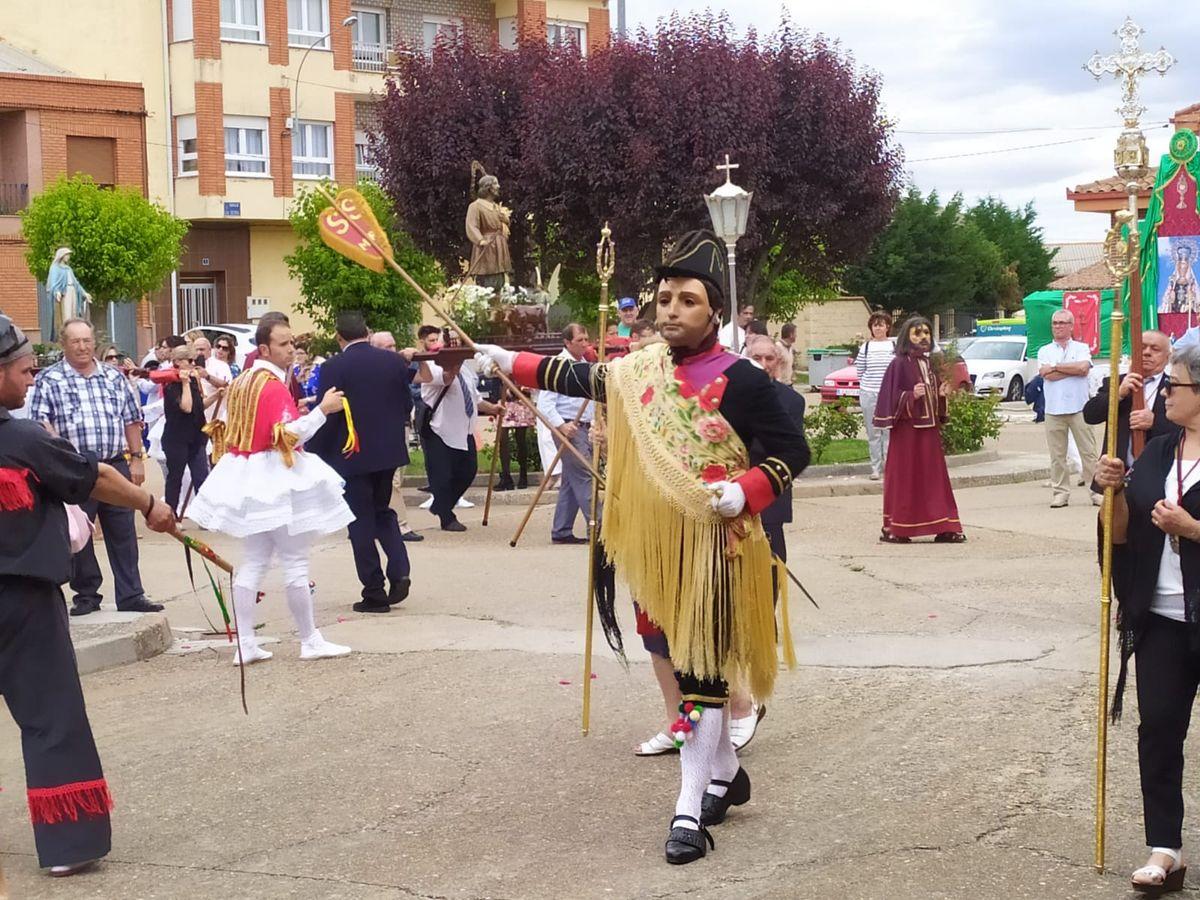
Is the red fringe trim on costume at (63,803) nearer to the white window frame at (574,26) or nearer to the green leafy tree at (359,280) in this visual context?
the green leafy tree at (359,280)

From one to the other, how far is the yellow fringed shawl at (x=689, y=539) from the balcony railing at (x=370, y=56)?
4051 centimetres

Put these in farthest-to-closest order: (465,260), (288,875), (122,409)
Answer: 1. (465,260)
2. (122,409)
3. (288,875)

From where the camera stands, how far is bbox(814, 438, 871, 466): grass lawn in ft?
61.1

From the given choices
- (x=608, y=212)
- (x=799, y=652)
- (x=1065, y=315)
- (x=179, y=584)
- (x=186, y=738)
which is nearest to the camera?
(x=186, y=738)

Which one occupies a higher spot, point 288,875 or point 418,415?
point 418,415

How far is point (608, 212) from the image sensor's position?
102 ft

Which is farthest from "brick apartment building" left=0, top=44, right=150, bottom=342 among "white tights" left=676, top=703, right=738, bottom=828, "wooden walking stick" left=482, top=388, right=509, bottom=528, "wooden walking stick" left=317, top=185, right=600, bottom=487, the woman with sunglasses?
the woman with sunglasses

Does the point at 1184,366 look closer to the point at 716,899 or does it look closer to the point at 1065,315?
the point at 716,899

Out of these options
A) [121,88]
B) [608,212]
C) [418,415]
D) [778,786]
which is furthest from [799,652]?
[121,88]

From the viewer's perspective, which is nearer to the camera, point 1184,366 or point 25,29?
point 1184,366

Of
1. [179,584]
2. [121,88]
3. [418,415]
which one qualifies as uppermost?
[121,88]

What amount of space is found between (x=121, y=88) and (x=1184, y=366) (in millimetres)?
37956

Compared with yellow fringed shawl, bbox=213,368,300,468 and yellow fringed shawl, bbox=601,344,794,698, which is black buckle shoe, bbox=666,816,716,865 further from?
yellow fringed shawl, bbox=213,368,300,468

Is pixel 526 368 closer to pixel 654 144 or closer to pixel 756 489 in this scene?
pixel 756 489
